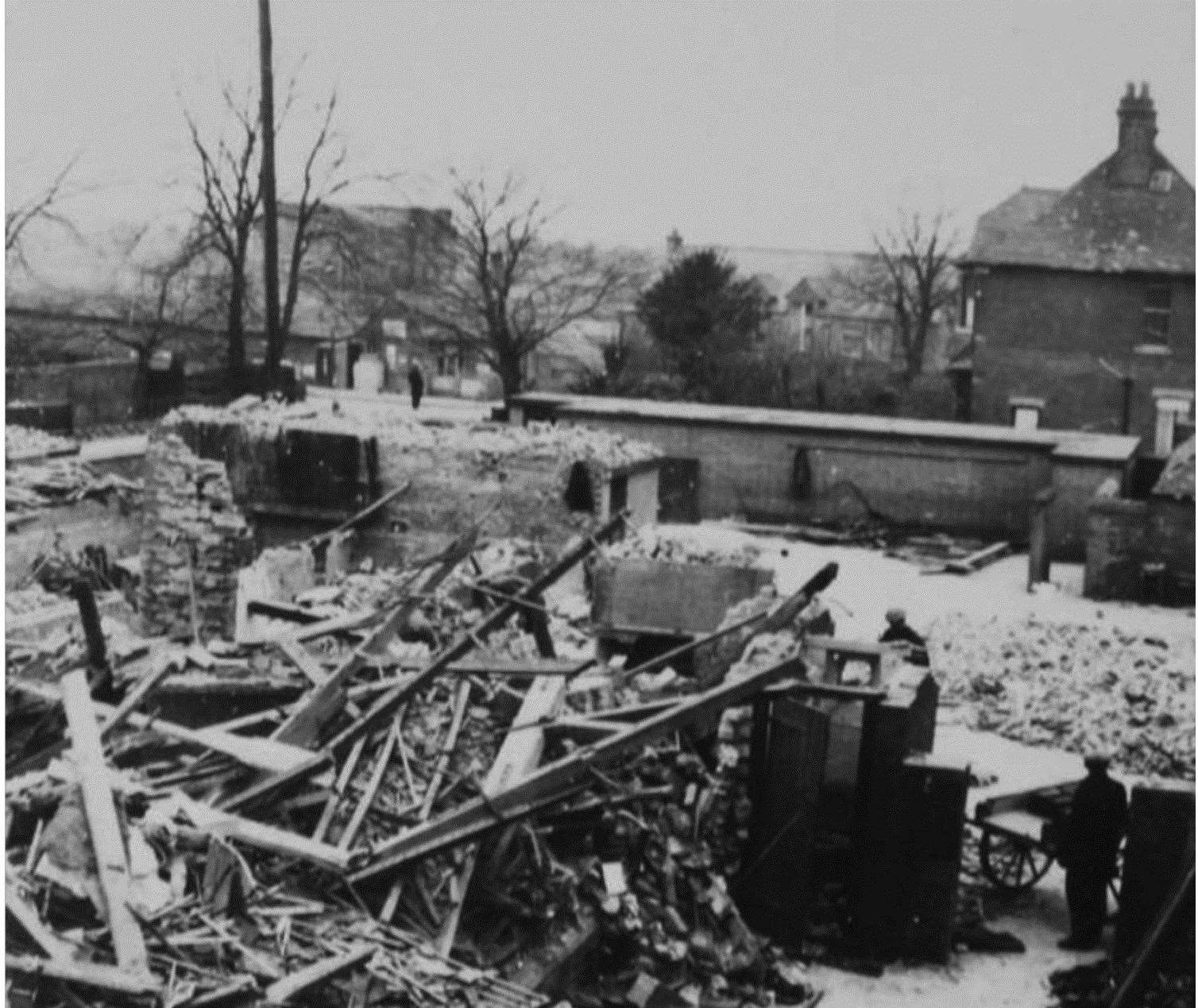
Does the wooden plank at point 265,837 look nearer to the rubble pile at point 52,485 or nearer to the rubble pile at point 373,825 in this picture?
the rubble pile at point 373,825

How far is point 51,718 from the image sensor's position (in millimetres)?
8242

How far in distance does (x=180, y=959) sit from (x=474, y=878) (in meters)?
1.96

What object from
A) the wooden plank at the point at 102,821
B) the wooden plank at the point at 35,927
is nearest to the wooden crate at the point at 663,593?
the wooden plank at the point at 102,821

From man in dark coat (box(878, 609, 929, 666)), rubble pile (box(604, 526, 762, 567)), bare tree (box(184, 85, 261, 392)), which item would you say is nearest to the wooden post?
→ rubble pile (box(604, 526, 762, 567))

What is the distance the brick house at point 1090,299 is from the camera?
851 inches

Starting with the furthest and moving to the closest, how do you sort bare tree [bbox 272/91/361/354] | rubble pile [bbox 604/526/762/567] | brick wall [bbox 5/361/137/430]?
brick wall [bbox 5/361/137/430] < rubble pile [bbox 604/526/762/567] < bare tree [bbox 272/91/361/354]

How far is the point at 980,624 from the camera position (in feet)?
56.6

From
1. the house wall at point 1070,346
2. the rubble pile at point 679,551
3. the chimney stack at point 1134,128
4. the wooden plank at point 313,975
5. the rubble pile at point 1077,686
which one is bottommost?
the rubble pile at point 1077,686

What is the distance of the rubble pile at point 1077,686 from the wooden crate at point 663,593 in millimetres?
2449

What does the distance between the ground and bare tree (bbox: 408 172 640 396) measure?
7.89 metres

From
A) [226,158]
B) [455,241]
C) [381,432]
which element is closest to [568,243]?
[455,241]

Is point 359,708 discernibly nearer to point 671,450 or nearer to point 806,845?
point 806,845

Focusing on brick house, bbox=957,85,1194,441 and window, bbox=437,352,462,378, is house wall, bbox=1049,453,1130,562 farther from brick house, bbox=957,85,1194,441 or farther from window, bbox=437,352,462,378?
window, bbox=437,352,462,378

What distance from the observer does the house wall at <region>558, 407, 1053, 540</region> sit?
77.0 ft
